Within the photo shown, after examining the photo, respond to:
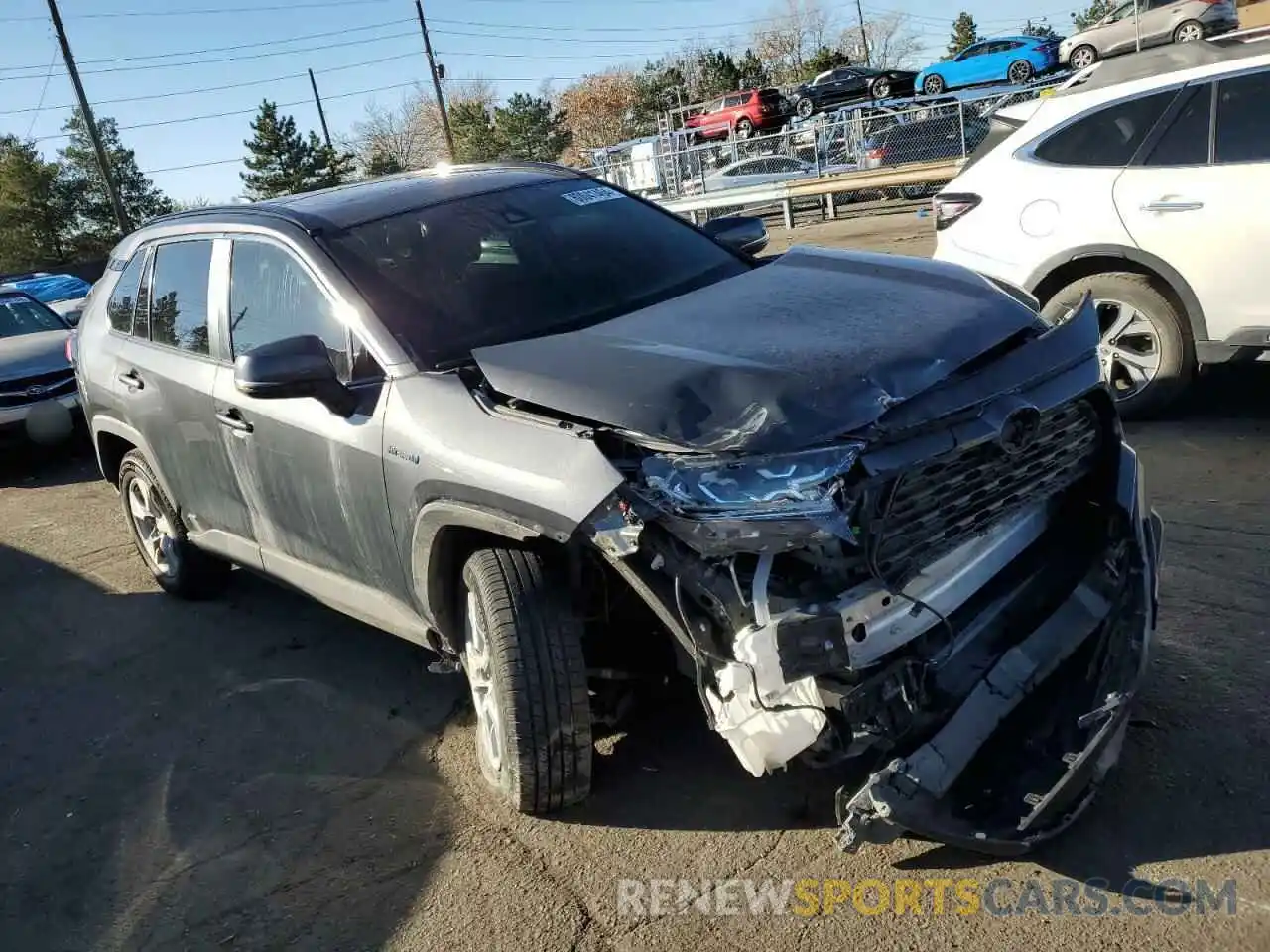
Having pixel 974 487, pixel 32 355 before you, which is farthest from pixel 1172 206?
pixel 32 355

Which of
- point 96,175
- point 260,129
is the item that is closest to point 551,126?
point 260,129

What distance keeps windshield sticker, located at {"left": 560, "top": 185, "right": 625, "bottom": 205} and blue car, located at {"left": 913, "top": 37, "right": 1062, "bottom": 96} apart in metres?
27.7

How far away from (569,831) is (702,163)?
20.1 m

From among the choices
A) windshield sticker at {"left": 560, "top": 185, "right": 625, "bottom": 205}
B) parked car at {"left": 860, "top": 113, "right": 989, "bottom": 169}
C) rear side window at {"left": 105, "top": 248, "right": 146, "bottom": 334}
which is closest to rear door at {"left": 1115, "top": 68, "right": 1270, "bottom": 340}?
windshield sticker at {"left": 560, "top": 185, "right": 625, "bottom": 205}

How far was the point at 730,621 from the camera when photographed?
256 cm

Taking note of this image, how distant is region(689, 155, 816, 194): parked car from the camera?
2094cm

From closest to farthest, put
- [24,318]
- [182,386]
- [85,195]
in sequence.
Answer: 1. [182,386]
2. [24,318]
3. [85,195]

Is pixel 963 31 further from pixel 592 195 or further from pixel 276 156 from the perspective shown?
pixel 592 195

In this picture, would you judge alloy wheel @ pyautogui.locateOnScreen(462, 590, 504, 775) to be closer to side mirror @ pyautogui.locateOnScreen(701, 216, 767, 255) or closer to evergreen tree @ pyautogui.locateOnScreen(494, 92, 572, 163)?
side mirror @ pyautogui.locateOnScreen(701, 216, 767, 255)

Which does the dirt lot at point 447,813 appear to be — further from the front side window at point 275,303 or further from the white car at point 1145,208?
the front side window at point 275,303

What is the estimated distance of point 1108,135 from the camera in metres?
5.77

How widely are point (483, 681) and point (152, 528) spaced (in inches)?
125

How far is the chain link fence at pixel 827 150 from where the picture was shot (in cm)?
1845

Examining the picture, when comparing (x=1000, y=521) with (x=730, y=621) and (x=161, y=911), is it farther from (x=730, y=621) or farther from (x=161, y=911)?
(x=161, y=911)
